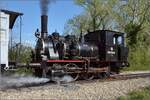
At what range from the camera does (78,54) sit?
2133cm

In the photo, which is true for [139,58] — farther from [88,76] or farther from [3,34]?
[3,34]

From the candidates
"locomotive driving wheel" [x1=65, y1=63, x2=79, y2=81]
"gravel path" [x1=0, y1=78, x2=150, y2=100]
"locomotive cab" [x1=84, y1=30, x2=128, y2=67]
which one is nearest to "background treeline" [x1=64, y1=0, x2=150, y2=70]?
"locomotive cab" [x1=84, y1=30, x2=128, y2=67]

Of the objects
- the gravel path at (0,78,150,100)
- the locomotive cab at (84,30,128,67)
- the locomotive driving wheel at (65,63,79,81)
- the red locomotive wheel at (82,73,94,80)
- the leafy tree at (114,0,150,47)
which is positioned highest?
the leafy tree at (114,0,150,47)

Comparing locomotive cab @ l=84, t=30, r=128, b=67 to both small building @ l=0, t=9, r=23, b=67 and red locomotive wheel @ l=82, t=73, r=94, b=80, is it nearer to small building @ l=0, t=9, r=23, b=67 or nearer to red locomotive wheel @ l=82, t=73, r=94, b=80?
red locomotive wheel @ l=82, t=73, r=94, b=80

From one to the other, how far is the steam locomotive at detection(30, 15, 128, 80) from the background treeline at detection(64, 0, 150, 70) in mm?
18487

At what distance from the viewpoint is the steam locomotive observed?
1934 centimetres

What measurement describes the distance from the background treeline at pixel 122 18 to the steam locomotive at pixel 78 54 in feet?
60.7

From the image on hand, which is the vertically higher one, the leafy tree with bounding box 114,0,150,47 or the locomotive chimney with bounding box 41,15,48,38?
the leafy tree with bounding box 114,0,150,47

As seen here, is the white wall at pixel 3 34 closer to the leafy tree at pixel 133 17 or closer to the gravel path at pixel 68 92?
the gravel path at pixel 68 92

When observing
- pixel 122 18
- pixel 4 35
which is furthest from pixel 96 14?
Answer: pixel 4 35

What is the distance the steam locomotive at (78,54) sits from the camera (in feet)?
63.5

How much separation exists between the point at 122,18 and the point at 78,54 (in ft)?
81.1

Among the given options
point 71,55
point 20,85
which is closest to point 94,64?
point 71,55

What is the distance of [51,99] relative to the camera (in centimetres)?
1323
